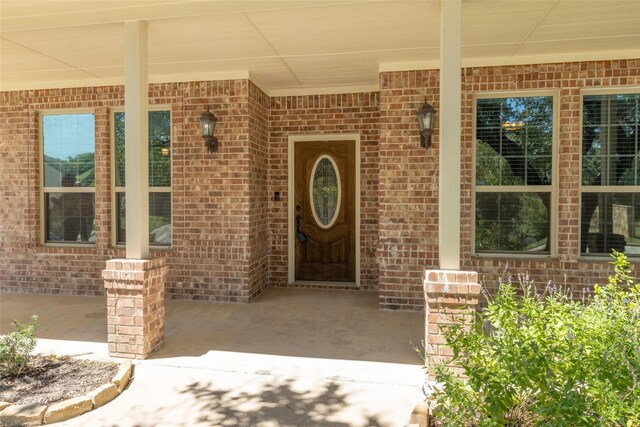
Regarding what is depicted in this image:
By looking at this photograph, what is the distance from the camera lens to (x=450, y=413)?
195 centimetres

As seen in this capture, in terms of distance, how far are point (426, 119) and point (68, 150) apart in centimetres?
506

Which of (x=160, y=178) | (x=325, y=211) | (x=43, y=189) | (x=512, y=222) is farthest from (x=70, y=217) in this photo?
(x=512, y=222)

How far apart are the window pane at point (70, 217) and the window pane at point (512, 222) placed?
5.33 meters

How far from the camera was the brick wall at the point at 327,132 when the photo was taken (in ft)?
19.8

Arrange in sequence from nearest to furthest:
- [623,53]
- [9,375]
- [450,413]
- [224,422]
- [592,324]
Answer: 1. [450,413]
2. [592,324]
3. [224,422]
4. [9,375]
5. [623,53]

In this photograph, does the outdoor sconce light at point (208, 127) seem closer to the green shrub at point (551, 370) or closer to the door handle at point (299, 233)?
the door handle at point (299, 233)

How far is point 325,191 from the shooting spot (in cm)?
632

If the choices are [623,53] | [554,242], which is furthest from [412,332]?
[623,53]

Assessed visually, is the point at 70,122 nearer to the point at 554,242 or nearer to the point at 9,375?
the point at 9,375

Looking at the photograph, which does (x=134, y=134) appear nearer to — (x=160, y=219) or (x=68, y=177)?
(x=160, y=219)

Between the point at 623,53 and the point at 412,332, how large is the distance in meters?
3.89

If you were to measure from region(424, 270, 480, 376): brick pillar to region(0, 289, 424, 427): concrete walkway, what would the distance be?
0.97 feet

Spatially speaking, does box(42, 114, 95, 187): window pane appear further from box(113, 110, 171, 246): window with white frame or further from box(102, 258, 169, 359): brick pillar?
box(102, 258, 169, 359): brick pillar

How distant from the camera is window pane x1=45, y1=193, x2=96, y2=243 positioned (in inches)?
238
